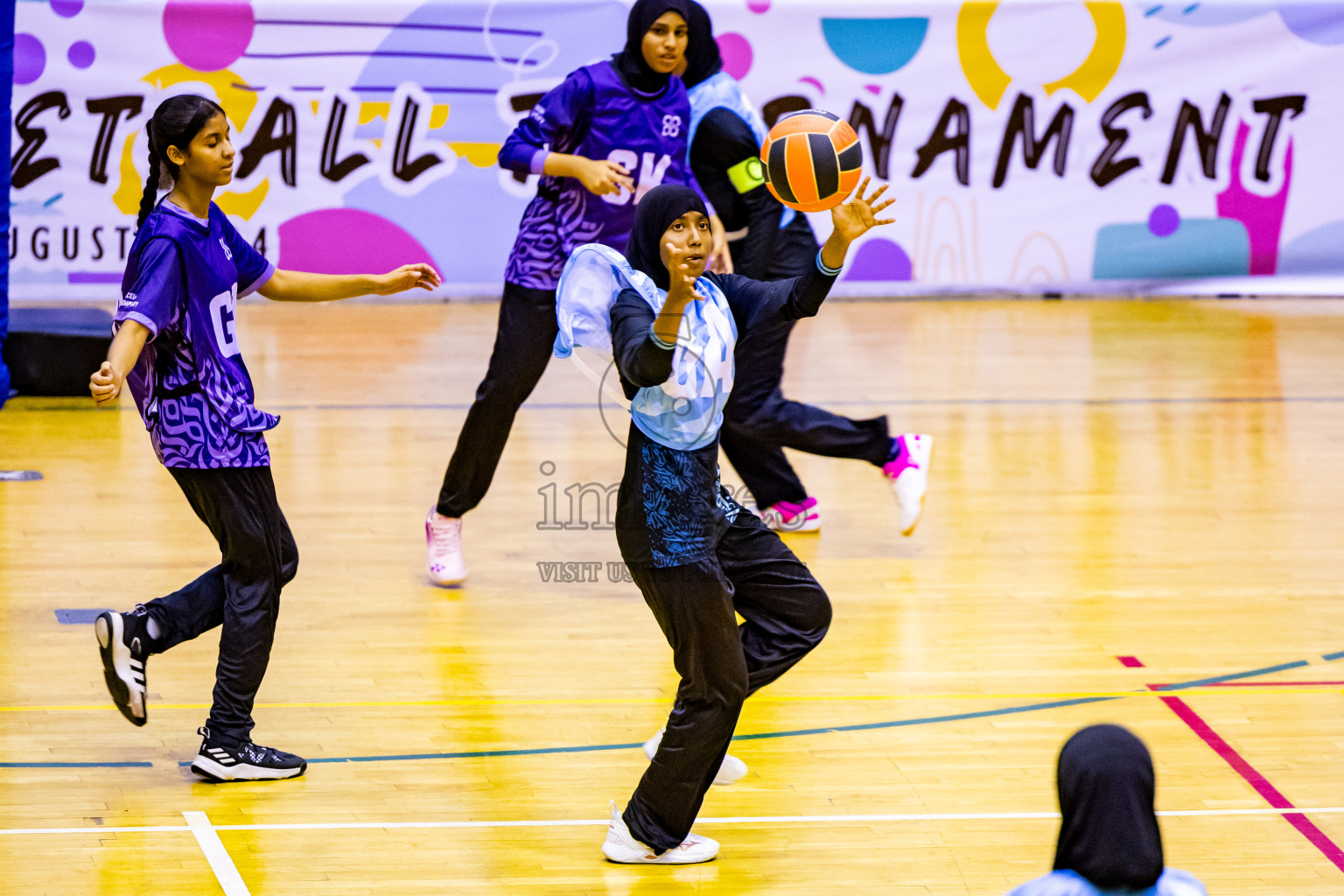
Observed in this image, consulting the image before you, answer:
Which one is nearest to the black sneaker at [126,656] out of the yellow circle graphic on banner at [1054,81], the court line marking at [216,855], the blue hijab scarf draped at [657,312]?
the court line marking at [216,855]

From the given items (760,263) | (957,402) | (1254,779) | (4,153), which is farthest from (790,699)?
(4,153)

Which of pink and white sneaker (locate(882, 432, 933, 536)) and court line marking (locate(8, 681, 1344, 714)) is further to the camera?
pink and white sneaker (locate(882, 432, 933, 536))

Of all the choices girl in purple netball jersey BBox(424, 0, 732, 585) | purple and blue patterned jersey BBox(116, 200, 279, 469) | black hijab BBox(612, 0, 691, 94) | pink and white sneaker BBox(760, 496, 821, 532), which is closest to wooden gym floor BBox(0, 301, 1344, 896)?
pink and white sneaker BBox(760, 496, 821, 532)

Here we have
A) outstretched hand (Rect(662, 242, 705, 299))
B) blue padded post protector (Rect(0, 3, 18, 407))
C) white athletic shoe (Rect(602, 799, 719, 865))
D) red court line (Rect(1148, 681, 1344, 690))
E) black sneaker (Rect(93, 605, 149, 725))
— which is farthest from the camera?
blue padded post protector (Rect(0, 3, 18, 407))

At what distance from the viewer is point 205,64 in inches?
443

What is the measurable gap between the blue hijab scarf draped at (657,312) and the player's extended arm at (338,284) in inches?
33.2

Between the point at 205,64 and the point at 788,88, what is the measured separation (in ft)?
13.6

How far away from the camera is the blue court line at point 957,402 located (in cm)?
846

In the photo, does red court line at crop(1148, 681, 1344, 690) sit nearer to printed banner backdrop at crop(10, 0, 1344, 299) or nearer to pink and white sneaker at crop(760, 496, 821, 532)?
pink and white sneaker at crop(760, 496, 821, 532)

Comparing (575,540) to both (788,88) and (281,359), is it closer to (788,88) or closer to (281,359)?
(281,359)

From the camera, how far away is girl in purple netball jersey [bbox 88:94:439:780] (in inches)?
150

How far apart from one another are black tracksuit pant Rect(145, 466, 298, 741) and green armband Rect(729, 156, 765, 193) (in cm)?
250

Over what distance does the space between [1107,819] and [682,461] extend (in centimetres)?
145

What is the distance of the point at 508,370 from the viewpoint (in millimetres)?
5406
